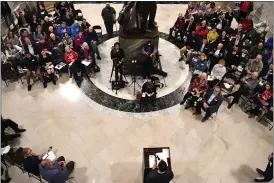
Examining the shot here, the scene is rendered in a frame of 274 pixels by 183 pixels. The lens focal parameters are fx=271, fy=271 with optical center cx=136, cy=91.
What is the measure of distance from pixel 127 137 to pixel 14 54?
4915 mm

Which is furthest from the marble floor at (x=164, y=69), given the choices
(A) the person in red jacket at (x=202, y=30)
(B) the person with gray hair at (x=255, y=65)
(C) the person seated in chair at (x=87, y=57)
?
(B) the person with gray hair at (x=255, y=65)

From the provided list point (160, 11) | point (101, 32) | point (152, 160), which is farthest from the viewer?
point (160, 11)

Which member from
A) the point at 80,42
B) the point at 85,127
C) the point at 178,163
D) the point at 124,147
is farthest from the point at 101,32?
the point at 178,163

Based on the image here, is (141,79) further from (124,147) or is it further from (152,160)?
(152,160)

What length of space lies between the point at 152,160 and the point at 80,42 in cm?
526

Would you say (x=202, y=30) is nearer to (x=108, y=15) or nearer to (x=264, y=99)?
(x=264, y=99)

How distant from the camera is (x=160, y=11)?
41.7ft

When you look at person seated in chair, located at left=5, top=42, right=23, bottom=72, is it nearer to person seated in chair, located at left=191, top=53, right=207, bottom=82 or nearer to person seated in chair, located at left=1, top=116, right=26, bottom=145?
person seated in chair, located at left=1, top=116, right=26, bottom=145

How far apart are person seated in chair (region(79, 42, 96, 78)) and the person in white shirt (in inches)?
157

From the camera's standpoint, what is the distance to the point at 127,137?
7645 millimetres

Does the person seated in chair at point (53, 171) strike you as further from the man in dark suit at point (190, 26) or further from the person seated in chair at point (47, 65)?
the man in dark suit at point (190, 26)

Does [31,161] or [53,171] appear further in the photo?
[31,161]

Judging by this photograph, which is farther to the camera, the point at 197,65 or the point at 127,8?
the point at 197,65

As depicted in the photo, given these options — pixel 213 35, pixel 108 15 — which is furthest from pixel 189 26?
pixel 108 15
